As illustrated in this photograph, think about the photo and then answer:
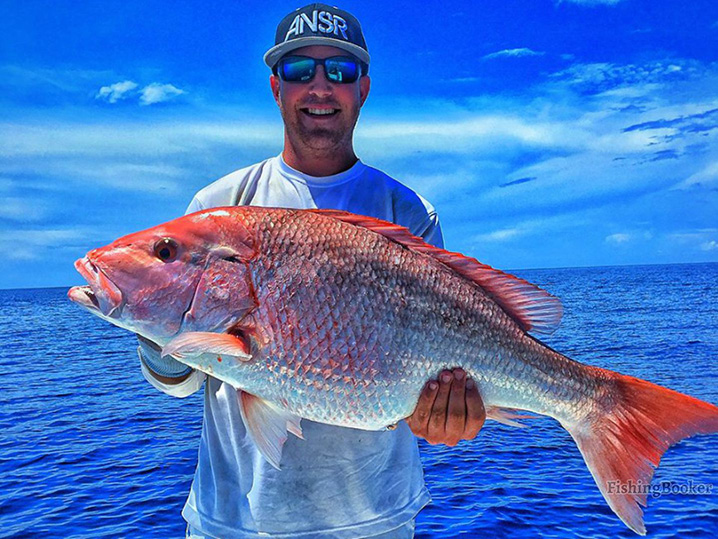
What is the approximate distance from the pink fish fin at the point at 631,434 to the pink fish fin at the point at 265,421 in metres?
1.32

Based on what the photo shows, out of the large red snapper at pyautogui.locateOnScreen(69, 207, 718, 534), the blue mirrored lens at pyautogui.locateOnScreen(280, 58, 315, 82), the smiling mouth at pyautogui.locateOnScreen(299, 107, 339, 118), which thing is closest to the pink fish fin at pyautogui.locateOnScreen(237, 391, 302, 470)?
the large red snapper at pyautogui.locateOnScreen(69, 207, 718, 534)

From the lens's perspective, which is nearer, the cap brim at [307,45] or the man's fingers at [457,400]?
the man's fingers at [457,400]

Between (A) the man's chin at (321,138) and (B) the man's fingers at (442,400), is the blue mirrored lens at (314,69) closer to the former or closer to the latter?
(A) the man's chin at (321,138)

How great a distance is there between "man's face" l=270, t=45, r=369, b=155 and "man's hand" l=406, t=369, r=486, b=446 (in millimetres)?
1400

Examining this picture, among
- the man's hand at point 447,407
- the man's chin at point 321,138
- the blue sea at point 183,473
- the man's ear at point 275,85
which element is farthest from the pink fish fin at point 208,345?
the blue sea at point 183,473

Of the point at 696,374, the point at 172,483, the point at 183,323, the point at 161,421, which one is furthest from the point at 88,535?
the point at 696,374

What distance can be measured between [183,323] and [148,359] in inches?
20.9

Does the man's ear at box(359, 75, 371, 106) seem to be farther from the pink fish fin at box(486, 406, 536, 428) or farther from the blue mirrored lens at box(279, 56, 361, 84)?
the pink fish fin at box(486, 406, 536, 428)

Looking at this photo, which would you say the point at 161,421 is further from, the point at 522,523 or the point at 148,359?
the point at 148,359

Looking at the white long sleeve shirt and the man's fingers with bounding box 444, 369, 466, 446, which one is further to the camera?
the white long sleeve shirt

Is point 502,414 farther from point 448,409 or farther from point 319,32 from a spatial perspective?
point 319,32

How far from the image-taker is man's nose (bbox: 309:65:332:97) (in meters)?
3.27

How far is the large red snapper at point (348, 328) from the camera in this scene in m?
2.50

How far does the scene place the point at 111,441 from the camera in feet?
45.1
